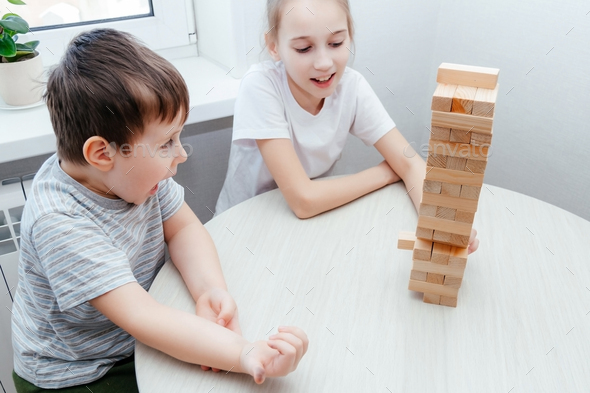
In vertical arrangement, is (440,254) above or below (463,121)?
below

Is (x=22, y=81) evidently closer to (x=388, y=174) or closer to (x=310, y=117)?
(x=310, y=117)

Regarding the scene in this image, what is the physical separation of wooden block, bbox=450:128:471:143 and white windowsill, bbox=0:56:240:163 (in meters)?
0.74

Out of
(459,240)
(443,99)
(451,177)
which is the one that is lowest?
(459,240)

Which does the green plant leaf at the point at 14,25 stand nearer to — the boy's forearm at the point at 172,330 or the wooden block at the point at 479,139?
the boy's forearm at the point at 172,330

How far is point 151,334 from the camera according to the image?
2.18 feet

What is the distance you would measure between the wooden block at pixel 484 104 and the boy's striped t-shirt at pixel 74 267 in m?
0.50

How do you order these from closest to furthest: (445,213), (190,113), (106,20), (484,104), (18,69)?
1. (484,104)
2. (445,213)
3. (18,69)
4. (190,113)
5. (106,20)

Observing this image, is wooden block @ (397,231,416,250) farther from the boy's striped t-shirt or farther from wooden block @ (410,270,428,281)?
the boy's striped t-shirt

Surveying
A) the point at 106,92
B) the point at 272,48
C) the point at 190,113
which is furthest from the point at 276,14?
the point at 106,92

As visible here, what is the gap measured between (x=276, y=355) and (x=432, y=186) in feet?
0.98

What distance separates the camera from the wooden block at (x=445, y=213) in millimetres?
690

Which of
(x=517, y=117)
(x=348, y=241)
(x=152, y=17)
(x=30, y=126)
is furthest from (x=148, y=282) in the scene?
(x=517, y=117)

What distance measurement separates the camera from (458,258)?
2.35 ft

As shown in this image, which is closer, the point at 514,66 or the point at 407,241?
the point at 407,241
